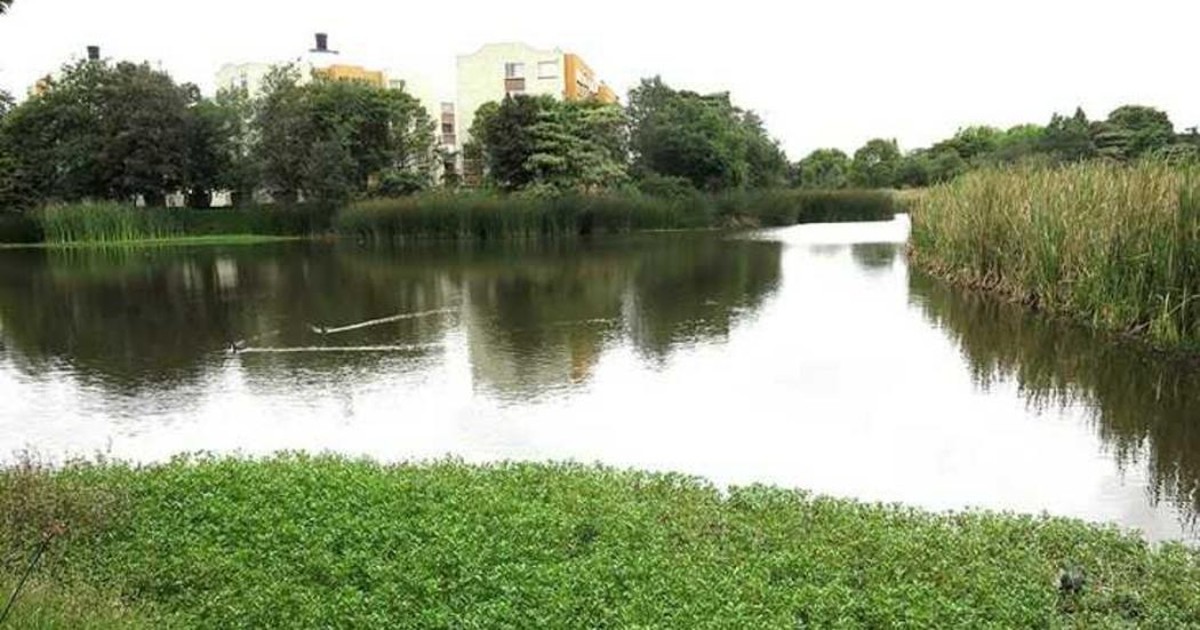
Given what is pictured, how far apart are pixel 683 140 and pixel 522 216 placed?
13.6 meters

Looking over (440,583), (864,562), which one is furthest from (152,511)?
(864,562)

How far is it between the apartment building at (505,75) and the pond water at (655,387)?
128 ft

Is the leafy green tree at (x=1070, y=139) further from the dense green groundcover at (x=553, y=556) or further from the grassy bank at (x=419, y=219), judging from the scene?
the dense green groundcover at (x=553, y=556)

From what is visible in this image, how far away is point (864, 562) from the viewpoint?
15.7 ft

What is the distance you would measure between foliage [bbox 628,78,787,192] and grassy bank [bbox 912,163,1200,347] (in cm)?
3046

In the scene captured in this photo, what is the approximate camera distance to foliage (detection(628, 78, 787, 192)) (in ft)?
158

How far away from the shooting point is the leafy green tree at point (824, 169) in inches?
2918

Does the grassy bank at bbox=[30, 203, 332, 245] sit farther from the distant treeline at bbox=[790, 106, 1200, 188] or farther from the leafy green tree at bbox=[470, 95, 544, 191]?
the distant treeline at bbox=[790, 106, 1200, 188]

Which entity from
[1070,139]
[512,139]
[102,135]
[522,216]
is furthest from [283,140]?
[1070,139]

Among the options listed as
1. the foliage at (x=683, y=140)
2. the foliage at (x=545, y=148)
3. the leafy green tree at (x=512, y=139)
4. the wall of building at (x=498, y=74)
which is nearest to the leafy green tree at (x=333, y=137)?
the leafy green tree at (x=512, y=139)

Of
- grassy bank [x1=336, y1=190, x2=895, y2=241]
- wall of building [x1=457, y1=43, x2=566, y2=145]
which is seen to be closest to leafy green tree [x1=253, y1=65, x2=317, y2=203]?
grassy bank [x1=336, y1=190, x2=895, y2=241]

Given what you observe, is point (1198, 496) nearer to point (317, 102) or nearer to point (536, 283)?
point (536, 283)

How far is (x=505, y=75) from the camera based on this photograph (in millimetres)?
56562

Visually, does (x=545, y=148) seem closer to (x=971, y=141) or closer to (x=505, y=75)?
(x=505, y=75)
